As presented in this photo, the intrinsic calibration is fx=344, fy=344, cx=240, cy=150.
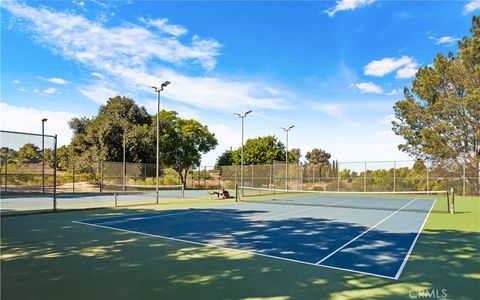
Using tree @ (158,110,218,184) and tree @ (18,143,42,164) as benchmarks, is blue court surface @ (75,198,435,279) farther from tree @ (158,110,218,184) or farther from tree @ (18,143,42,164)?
tree @ (158,110,218,184)

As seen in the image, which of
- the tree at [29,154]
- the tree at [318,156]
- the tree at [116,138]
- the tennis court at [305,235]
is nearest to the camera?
the tennis court at [305,235]

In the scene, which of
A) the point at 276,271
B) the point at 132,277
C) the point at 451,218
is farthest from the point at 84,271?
the point at 451,218

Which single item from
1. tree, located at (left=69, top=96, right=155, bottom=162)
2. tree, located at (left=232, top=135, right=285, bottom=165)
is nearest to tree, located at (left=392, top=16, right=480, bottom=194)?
tree, located at (left=232, top=135, right=285, bottom=165)

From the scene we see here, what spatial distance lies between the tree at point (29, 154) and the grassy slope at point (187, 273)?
679 cm

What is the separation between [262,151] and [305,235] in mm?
41734

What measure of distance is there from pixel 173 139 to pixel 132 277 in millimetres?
36244

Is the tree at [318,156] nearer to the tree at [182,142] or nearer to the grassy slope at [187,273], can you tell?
the tree at [182,142]

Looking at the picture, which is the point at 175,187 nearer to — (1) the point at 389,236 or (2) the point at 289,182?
(2) the point at 289,182

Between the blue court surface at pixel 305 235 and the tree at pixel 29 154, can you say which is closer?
the blue court surface at pixel 305 235

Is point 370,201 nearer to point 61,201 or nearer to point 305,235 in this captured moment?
point 305,235

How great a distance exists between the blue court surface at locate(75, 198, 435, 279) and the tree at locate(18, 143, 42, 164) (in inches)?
194

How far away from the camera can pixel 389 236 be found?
8656 mm

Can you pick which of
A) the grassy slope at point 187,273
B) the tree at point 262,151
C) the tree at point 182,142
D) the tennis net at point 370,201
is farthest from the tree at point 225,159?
the grassy slope at point 187,273

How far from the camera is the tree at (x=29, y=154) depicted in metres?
13.8
